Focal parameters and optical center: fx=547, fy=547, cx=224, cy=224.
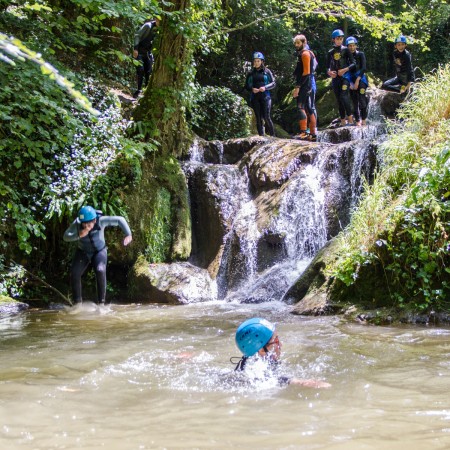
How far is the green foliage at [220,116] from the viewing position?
14836 millimetres

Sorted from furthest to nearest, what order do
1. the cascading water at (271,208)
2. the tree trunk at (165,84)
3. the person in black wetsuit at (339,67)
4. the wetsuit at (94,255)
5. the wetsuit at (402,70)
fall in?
the wetsuit at (402,70), the person in black wetsuit at (339,67), the tree trunk at (165,84), the cascading water at (271,208), the wetsuit at (94,255)

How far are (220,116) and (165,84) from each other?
4.08 meters

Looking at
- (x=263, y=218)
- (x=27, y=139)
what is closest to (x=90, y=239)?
(x=27, y=139)

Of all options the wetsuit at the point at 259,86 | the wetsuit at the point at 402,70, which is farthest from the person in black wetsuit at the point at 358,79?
the wetsuit at the point at 259,86

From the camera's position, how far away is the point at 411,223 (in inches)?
251

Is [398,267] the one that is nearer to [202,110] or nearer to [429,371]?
[429,371]

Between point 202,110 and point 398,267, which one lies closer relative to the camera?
point 398,267

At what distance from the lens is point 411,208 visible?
6.46 meters

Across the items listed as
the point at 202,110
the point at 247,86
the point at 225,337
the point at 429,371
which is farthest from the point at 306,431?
the point at 202,110

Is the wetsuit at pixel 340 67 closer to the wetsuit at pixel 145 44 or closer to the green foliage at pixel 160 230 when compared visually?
the wetsuit at pixel 145 44

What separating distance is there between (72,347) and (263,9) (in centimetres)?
1600

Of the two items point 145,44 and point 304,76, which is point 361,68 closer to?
point 304,76

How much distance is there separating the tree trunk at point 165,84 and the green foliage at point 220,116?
3.64m

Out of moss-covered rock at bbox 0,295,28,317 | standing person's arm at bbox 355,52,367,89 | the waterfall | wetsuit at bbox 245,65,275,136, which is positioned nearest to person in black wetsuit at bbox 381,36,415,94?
standing person's arm at bbox 355,52,367,89
